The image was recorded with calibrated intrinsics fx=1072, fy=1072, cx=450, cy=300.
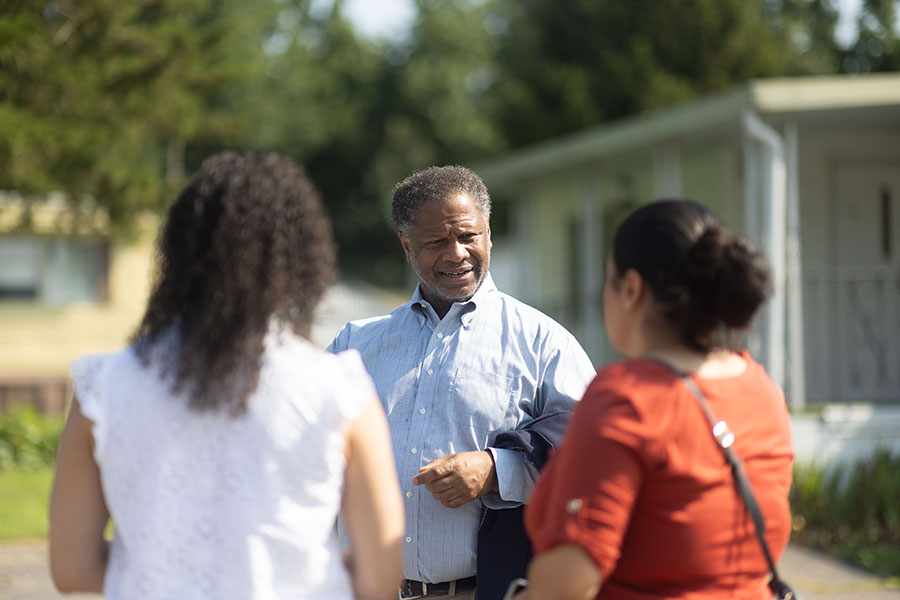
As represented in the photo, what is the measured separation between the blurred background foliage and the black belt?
6453mm

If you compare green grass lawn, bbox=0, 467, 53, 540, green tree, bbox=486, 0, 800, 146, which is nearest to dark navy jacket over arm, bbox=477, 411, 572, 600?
green grass lawn, bbox=0, 467, 53, 540

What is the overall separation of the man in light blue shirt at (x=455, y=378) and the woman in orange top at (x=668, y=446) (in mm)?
873

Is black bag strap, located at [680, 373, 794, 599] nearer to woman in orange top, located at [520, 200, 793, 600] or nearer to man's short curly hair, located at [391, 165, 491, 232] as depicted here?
woman in orange top, located at [520, 200, 793, 600]

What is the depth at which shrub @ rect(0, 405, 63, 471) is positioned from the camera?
1365 centimetres

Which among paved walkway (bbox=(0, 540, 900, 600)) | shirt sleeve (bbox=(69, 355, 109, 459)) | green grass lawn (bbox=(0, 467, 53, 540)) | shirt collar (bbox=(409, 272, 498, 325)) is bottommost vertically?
green grass lawn (bbox=(0, 467, 53, 540))

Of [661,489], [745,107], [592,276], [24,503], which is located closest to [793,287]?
[745,107]

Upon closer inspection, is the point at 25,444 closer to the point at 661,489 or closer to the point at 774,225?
the point at 774,225

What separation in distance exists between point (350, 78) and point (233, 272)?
144 ft

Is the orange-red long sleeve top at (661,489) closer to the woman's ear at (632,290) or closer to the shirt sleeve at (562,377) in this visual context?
the woman's ear at (632,290)

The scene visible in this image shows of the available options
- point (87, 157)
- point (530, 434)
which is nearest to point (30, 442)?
point (87, 157)

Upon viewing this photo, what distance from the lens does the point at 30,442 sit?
45.7 feet

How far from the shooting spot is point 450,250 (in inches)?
135

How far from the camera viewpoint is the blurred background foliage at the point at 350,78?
488 inches

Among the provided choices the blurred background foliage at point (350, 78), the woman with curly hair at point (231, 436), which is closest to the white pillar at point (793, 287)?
the blurred background foliage at point (350, 78)
